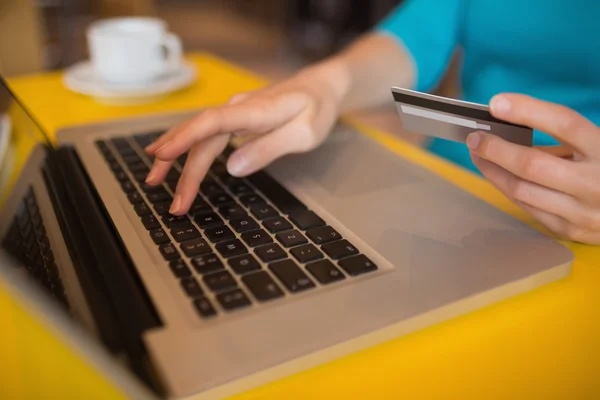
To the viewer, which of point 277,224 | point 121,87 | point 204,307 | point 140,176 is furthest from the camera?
point 121,87

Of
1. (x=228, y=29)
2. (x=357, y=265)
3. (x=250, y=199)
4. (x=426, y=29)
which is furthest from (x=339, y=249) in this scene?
(x=228, y=29)

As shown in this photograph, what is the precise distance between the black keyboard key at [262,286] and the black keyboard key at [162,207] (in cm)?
14

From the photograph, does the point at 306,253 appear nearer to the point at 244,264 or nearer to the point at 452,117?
the point at 244,264

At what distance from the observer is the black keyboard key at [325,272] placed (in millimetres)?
362

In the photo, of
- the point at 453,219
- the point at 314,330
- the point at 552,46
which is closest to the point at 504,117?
the point at 453,219

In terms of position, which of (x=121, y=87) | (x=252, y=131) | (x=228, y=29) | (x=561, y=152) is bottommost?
(x=228, y=29)

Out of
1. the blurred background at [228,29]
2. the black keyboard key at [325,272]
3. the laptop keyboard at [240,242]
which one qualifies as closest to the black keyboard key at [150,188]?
the laptop keyboard at [240,242]

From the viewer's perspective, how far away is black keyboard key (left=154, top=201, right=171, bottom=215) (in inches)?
18.1

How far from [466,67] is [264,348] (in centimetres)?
70

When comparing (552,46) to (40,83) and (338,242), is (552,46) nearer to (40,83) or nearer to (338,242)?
(338,242)

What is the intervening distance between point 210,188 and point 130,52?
1.52 ft

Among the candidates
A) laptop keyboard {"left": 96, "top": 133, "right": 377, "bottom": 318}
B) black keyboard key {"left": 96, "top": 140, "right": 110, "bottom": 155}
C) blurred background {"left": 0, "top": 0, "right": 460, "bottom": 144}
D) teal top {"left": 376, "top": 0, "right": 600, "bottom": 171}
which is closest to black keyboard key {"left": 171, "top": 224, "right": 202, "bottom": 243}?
laptop keyboard {"left": 96, "top": 133, "right": 377, "bottom": 318}

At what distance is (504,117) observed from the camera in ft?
1.26

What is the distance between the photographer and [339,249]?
1.30ft
